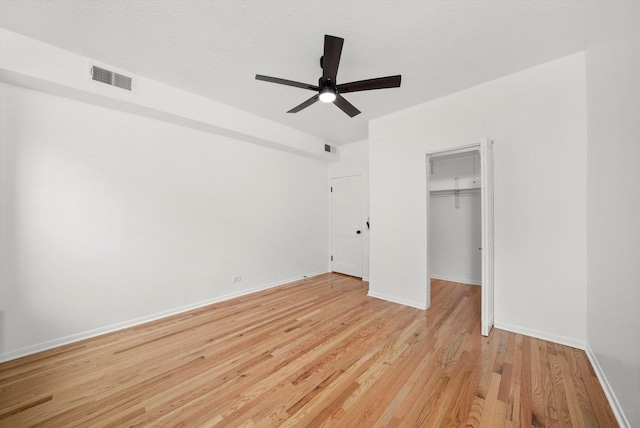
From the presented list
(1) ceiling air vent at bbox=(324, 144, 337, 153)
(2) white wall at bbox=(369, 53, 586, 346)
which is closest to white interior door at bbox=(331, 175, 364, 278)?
(1) ceiling air vent at bbox=(324, 144, 337, 153)

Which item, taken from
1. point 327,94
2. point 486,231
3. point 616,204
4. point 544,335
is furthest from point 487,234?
point 327,94

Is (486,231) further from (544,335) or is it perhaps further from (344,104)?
(344,104)

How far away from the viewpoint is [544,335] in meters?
2.43

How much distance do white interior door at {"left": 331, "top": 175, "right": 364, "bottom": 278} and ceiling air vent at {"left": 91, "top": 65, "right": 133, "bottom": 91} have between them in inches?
154

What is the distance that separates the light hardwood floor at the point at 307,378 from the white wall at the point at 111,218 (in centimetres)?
42

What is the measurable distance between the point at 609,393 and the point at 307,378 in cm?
218

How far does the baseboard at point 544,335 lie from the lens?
2.26 m

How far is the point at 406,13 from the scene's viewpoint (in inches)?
72.3

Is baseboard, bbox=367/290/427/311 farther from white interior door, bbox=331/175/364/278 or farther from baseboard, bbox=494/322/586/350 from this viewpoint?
white interior door, bbox=331/175/364/278

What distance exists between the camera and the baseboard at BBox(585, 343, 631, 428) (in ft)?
4.58

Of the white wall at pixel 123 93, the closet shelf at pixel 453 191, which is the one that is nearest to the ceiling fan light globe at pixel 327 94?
the white wall at pixel 123 93

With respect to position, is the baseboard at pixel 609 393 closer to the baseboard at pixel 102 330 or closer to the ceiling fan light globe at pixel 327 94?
the ceiling fan light globe at pixel 327 94

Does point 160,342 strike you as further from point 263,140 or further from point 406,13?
point 406,13

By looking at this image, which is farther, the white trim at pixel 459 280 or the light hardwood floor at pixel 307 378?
the white trim at pixel 459 280
